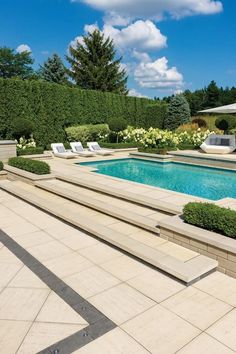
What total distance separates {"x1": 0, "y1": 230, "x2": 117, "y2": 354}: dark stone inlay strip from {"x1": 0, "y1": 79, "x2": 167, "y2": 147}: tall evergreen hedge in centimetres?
1381

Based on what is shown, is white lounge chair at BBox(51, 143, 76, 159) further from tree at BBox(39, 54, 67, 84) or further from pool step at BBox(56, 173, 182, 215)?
tree at BBox(39, 54, 67, 84)

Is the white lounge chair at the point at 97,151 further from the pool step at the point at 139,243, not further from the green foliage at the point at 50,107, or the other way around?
the pool step at the point at 139,243

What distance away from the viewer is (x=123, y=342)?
3.21m

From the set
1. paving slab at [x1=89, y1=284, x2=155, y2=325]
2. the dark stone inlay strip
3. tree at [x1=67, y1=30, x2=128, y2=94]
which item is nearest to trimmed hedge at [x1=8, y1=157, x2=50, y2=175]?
the dark stone inlay strip

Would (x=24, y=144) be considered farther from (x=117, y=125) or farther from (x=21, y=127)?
(x=117, y=125)

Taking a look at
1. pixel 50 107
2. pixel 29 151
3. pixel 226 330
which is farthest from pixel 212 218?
pixel 50 107

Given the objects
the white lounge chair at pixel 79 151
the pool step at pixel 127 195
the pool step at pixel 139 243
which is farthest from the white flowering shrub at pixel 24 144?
the pool step at pixel 139 243

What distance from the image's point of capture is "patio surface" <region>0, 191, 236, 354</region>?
3.20 meters

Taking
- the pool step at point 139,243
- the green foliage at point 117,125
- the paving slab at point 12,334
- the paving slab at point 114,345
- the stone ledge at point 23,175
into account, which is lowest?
the paving slab at point 114,345

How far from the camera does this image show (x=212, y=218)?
5117mm

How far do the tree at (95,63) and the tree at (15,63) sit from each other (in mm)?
12056

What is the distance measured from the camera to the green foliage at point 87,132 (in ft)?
66.0

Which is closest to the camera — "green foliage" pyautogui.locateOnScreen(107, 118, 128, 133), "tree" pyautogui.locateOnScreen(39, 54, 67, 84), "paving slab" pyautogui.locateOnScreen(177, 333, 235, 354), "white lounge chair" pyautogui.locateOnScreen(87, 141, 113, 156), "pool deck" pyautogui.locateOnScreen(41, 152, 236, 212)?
"paving slab" pyautogui.locateOnScreen(177, 333, 235, 354)

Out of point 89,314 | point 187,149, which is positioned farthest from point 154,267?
point 187,149
